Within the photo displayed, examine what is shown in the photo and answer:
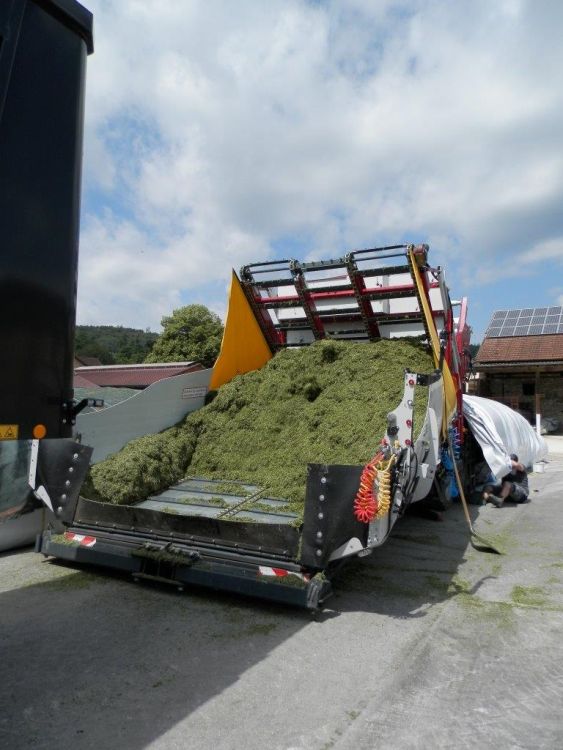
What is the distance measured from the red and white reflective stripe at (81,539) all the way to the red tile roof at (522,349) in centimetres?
1812

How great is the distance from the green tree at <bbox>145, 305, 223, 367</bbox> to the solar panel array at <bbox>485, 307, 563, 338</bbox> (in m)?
13.7

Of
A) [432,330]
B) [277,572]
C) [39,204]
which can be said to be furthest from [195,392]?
[39,204]

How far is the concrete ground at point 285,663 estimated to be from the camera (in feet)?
8.60

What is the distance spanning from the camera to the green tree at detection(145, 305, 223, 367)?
30600 mm

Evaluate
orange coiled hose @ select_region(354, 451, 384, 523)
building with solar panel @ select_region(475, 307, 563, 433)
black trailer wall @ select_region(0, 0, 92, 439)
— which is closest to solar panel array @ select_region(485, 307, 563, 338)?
building with solar panel @ select_region(475, 307, 563, 433)

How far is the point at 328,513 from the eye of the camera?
12.3 ft

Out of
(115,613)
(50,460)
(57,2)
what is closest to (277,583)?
(115,613)

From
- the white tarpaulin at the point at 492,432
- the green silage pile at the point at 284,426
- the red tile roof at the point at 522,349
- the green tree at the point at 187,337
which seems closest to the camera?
the green silage pile at the point at 284,426

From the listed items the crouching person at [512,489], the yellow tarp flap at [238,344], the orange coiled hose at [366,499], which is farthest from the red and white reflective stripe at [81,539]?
the crouching person at [512,489]

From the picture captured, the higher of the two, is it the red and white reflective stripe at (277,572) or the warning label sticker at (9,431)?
the warning label sticker at (9,431)

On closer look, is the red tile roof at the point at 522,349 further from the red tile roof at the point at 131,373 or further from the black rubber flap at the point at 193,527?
the black rubber flap at the point at 193,527

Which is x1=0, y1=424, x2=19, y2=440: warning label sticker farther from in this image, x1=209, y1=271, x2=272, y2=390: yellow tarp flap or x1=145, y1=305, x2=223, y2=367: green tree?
x1=145, y1=305, x2=223, y2=367: green tree

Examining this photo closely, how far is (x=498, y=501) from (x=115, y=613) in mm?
6055

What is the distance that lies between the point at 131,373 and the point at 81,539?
4775mm
